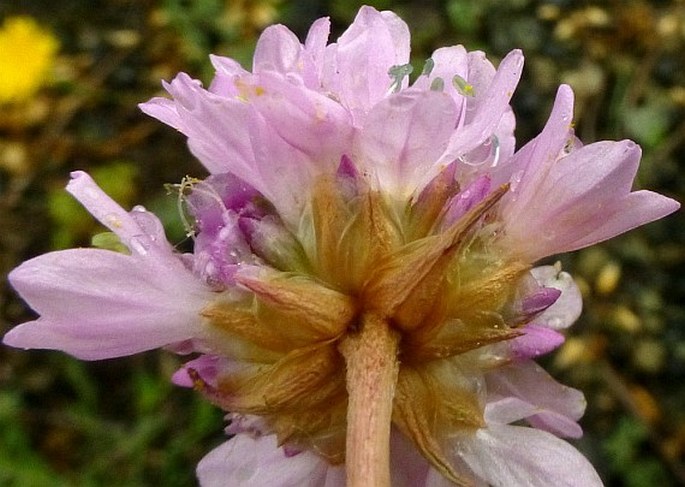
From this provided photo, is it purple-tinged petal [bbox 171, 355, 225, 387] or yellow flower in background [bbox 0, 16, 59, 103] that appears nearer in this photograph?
purple-tinged petal [bbox 171, 355, 225, 387]

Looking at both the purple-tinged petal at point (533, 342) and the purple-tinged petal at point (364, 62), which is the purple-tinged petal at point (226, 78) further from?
the purple-tinged petal at point (533, 342)

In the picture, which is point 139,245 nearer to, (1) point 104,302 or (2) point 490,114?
(1) point 104,302

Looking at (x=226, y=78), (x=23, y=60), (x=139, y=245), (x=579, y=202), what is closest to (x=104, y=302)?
(x=139, y=245)

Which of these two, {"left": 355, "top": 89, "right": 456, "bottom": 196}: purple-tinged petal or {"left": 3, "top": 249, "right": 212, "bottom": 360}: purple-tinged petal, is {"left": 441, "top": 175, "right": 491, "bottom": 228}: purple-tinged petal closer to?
{"left": 355, "top": 89, "right": 456, "bottom": 196}: purple-tinged petal

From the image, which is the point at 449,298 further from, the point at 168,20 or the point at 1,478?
the point at 168,20

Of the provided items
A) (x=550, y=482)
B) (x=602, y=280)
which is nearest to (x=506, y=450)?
(x=550, y=482)

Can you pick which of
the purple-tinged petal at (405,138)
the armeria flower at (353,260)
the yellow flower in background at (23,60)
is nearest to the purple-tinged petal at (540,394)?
the armeria flower at (353,260)

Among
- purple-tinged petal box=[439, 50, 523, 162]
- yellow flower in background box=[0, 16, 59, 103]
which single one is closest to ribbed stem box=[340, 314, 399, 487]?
purple-tinged petal box=[439, 50, 523, 162]
